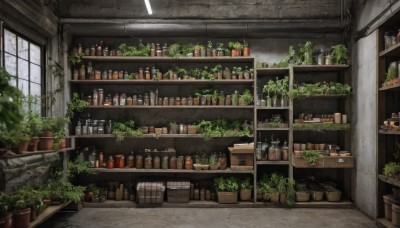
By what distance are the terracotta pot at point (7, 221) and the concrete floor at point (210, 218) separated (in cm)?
136

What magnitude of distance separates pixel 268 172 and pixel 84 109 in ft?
13.2

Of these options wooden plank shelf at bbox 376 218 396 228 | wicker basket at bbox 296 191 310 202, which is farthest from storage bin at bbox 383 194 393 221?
wicker basket at bbox 296 191 310 202

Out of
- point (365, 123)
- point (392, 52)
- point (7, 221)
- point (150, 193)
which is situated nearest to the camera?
point (7, 221)

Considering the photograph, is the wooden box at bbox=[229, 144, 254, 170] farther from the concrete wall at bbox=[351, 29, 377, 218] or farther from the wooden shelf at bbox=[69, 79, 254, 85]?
the concrete wall at bbox=[351, 29, 377, 218]

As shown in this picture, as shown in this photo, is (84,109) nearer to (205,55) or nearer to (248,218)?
(205,55)

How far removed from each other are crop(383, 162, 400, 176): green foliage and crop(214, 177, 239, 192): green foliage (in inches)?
98.7

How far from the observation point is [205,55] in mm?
6379

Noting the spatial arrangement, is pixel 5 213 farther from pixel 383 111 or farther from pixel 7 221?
pixel 383 111

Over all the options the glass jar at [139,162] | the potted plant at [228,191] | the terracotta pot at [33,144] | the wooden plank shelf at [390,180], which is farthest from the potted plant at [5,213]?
the wooden plank shelf at [390,180]

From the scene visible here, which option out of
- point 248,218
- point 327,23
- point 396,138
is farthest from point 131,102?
point 396,138

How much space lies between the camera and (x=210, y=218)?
5.40m

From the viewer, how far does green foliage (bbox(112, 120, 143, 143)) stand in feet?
20.2

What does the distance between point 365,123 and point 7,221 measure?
17.9ft

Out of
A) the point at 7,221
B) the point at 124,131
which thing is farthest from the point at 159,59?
the point at 7,221
